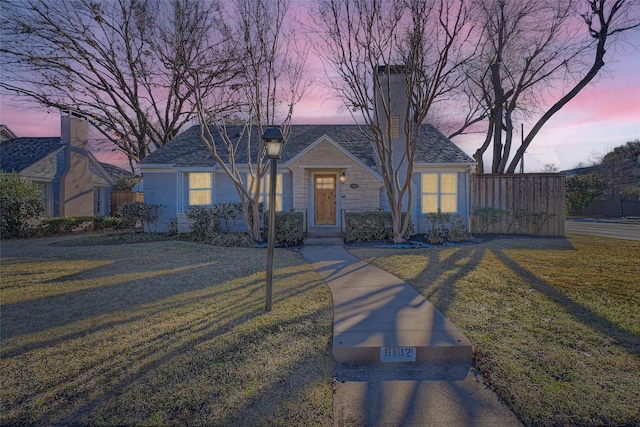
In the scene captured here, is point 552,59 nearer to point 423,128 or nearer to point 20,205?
point 423,128

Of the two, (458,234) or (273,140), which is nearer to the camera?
(273,140)

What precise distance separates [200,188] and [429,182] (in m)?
9.85

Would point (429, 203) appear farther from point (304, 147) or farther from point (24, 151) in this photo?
point (24, 151)

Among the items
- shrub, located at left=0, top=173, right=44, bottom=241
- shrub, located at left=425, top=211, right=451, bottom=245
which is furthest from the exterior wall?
shrub, located at left=425, top=211, right=451, bottom=245

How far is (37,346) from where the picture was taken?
3.65m

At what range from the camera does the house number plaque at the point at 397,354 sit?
3.36 metres

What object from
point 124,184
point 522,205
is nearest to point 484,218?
point 522,205

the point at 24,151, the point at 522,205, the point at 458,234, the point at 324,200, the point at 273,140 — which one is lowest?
the point at 458,234

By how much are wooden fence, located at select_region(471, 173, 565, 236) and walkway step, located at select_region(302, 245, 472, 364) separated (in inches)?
359

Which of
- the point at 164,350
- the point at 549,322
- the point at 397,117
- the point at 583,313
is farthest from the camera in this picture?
the point at 397,117

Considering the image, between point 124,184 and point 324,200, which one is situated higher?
point 124,184

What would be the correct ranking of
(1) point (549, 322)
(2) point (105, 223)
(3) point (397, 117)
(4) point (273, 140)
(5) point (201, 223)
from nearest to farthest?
(1) point (549, 322)
(4) point (273, 140)
(5) point (201, 223)
(3) point (397, 117)
(2) point (105, 223)

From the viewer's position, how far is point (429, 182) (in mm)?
14141

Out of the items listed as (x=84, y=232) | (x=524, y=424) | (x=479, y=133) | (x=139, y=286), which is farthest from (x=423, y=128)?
(x=84, y=232)
